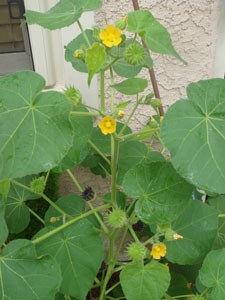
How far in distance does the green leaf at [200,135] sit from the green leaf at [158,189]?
0.42 feet

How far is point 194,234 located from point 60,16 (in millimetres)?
582

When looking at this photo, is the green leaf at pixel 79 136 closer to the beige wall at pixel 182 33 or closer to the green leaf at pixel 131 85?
the green leaf at pixel 131 85

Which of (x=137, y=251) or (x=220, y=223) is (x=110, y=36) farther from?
(x=220, y=223)

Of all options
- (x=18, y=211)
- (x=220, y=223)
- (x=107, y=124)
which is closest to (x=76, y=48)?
(x=107, y=124)

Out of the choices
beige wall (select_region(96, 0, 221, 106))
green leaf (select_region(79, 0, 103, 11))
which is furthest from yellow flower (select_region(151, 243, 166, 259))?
beige wall (select_region(96, 0, 221, 106))

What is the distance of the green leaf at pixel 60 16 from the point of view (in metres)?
0.76

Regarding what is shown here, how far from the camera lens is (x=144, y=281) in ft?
2.65

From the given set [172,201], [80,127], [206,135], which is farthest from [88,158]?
[206,135]

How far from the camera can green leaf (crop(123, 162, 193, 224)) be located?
0.79 meters

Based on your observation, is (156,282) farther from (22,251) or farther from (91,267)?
(22,251)

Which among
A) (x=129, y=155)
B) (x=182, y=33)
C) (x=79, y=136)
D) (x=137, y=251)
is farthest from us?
(x=182, y=33)

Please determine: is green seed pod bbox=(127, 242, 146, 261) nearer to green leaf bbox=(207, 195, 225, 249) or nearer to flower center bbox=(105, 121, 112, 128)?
flower center bbox=(105, 121, 112, 128)

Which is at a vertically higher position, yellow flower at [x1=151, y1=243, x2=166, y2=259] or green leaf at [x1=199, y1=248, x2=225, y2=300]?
yellow flower at [x1=151, y1=243, x2=166, y2=259]

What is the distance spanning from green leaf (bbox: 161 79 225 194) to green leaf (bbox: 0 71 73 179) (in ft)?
0.59
